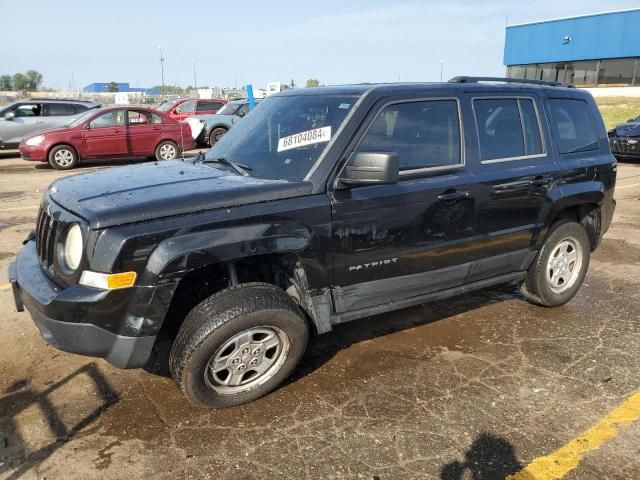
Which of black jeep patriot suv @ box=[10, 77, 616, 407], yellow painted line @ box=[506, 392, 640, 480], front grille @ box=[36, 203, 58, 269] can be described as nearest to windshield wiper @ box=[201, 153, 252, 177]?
black jeep patriot suv @ box=[10, 77, 616, 407]

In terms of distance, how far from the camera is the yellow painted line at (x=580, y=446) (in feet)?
8.62

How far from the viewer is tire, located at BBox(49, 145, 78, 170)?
494 inches

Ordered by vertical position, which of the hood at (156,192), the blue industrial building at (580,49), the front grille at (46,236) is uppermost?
the blue industrial building at (580,49)

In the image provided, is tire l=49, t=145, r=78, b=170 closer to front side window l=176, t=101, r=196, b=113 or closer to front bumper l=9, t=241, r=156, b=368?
front side window l=176, t=101, r=196, b=113

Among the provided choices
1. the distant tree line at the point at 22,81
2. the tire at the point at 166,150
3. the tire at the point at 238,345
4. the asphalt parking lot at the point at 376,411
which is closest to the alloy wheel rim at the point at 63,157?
the tire at the point at 166,150

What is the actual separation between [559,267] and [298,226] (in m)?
2.71

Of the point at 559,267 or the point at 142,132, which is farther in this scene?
the point at 142,132

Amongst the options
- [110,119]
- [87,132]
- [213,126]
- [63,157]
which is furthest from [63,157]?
[213,126]

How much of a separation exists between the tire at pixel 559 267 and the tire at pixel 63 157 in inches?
452

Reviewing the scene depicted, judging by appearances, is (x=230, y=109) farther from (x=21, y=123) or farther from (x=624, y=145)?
(x=624, y=145)

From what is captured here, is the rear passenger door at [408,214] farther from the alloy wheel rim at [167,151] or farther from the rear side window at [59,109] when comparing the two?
the rear side window at [59,109]

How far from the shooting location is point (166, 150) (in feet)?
46.3

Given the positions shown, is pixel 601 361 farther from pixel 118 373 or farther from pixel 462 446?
pixel 118 373

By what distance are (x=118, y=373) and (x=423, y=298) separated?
2.13m
